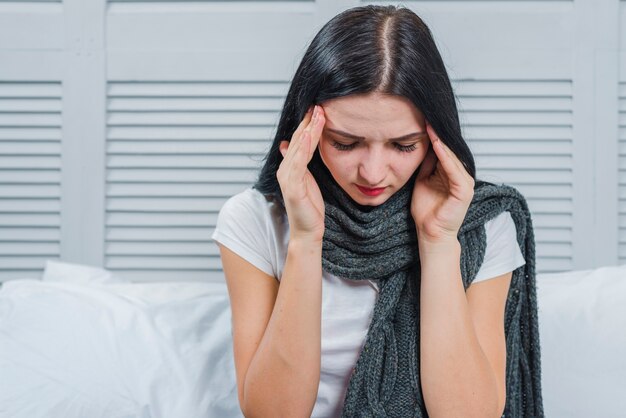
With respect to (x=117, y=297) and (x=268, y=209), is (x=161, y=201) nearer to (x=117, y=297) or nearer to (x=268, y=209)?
(x=117, y=297)

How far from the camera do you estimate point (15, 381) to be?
1.22 metres

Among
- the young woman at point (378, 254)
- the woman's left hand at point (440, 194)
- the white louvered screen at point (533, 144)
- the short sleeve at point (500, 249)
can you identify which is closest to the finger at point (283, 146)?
the young woman at point (378, 254)

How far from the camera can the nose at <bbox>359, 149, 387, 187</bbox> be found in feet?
3.48

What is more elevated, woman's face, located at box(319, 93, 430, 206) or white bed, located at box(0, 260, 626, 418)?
woman's face, located at box(319, 93, 430, 206)

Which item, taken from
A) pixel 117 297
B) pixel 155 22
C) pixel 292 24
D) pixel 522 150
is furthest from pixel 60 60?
pixel 522 150

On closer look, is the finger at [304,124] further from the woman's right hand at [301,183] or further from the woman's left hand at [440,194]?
the woman's left hand at [440,194]

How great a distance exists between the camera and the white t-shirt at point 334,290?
1.23 metres

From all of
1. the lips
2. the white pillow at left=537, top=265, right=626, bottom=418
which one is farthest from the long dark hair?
the white pillow at left=537, top=265, right=626, bottom=418

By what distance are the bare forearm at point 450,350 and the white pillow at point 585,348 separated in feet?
0.93

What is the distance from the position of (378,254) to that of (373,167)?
0.19m

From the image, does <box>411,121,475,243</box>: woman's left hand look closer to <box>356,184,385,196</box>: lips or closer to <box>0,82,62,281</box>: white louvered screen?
<box>356,184,385,196</box>: lips

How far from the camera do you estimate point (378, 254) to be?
1.21m

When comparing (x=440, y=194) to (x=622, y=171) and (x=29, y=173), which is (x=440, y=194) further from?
(x=29, y=173)

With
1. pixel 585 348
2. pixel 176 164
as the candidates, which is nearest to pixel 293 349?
pixel 585 348
